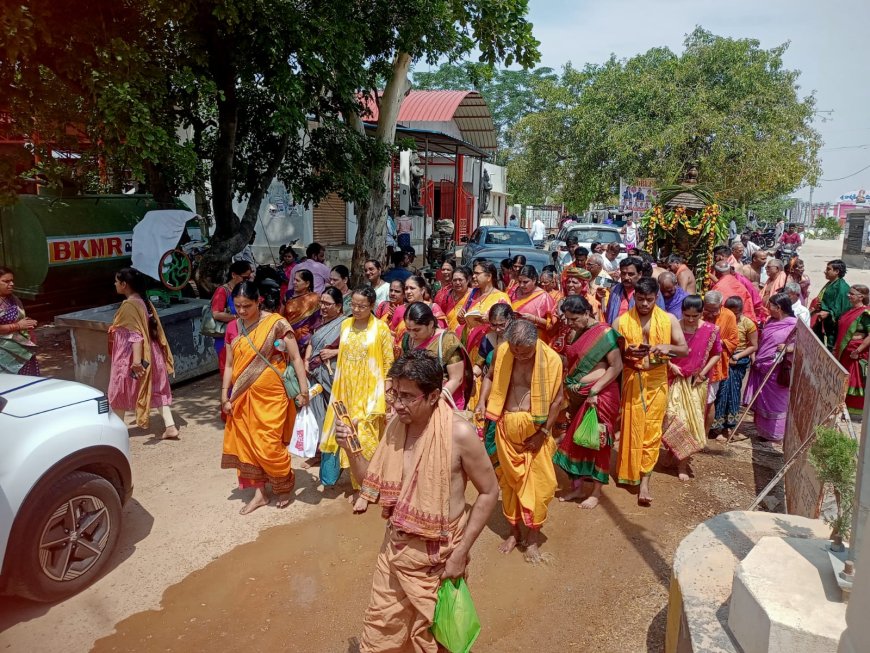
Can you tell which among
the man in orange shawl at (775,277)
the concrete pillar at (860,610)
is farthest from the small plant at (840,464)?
the man in orange shawl at (775,277)

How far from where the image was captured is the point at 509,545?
440 centimetres

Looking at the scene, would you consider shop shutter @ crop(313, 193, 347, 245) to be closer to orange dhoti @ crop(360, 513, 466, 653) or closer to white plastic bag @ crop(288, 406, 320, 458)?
white plastic bag @ crop(288, 406, 320, 458)

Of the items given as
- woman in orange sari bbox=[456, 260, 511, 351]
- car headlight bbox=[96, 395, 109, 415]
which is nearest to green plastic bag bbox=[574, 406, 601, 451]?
woman in orange sari bbox=[456, 260, 511, 351]

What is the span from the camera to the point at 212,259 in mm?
9492

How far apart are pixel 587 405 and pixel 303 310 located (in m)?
2.82

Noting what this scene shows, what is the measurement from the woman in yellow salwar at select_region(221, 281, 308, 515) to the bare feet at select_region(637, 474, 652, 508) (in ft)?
9.25

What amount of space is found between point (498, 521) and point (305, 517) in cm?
147

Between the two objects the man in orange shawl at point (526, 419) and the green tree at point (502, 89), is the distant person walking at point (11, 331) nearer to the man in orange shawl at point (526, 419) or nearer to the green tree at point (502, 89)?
the man in orange shawl at point (526, 419)

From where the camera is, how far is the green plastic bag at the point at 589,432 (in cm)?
483

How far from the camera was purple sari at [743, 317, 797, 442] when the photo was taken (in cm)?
646

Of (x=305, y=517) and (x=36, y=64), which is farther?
(x=36, y=64)

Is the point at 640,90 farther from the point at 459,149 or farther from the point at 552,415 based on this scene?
the point at 552,415

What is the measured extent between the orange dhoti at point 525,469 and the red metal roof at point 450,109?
2061 cm

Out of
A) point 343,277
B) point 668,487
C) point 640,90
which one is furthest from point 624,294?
point 640,90
